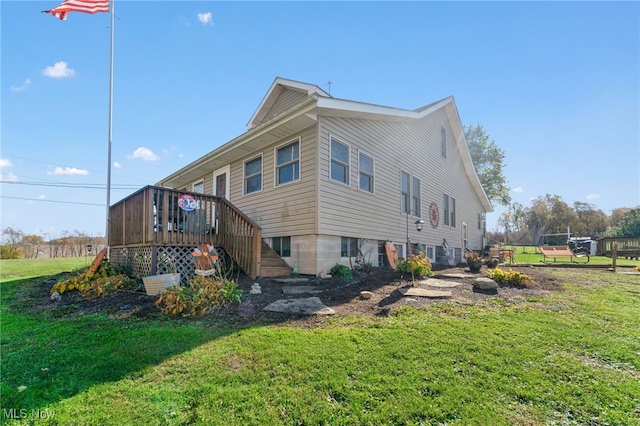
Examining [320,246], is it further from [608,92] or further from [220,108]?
[608,92]

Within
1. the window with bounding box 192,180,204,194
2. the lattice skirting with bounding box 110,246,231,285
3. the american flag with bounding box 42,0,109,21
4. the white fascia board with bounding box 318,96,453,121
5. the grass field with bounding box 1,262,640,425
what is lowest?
the grass field with bounding box 1,262,640,425

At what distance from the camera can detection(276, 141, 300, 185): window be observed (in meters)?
8.14

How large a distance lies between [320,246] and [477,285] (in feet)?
11.4

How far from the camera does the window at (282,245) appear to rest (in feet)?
27.3

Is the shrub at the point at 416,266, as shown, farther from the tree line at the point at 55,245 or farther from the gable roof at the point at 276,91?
the tree line at the point at 55,245

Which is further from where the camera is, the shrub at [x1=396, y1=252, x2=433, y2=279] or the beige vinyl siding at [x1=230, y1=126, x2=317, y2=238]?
the beige vinyl siding at [x1=230, y1=126, x2=317, y2=238]

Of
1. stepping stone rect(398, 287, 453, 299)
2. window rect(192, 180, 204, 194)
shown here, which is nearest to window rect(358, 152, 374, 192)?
stepping stone rect(398, 287, 453, 299)

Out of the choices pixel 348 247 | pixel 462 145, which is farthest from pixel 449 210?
pixel 348 247

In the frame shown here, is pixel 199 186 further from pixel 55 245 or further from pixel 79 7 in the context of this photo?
pixel 55 245

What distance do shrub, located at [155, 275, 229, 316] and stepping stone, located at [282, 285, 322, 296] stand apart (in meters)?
1.09

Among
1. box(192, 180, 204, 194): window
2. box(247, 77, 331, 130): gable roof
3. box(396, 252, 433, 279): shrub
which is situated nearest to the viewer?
box(396, 252, 433, 279): shrub

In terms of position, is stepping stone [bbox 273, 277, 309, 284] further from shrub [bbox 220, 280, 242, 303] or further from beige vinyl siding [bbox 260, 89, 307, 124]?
beige vinyl siding [bbox 260, 89, 307, 124]

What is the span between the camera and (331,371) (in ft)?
8.77

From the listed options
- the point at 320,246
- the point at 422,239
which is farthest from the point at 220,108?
the point at 422,239
